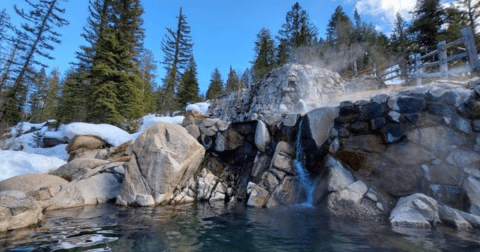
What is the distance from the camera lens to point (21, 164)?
30.0ft

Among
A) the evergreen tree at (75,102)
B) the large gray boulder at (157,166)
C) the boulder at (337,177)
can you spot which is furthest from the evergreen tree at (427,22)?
the evergreen tree at (75,102)

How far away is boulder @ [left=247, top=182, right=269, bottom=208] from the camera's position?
7.47m

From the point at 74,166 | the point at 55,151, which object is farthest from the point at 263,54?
the point at 74,166

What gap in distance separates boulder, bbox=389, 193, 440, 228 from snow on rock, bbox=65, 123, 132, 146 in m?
13.4

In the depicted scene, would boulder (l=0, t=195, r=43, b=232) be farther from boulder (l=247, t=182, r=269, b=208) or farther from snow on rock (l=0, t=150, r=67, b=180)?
boulder (l=247, t=182, r=269, b=208)

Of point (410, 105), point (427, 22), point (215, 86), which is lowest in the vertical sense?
point (410, 105)

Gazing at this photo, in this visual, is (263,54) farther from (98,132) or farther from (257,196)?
(257,196)

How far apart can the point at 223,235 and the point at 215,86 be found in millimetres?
35637

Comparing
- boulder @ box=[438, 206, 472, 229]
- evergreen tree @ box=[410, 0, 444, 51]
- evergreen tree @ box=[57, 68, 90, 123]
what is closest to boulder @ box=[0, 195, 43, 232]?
boulder @ box=[438, 206, 472, 229]

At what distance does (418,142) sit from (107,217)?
8.85m

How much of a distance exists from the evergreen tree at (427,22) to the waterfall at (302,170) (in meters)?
19.0

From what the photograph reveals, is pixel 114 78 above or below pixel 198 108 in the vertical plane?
above

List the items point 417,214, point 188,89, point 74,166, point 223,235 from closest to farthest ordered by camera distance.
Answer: point 223,235 < point 417,214 < point 74,166 < point 188,89

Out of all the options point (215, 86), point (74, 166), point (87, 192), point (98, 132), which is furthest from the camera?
point (215, 86)
